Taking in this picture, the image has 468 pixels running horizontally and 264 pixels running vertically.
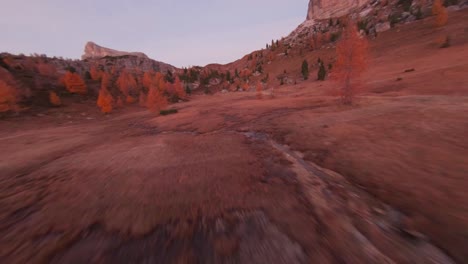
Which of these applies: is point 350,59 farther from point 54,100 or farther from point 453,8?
point 453,8

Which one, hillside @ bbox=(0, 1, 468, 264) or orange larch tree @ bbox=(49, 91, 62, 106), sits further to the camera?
orange larch tree @ bbox=(49, 91, 62, 106)

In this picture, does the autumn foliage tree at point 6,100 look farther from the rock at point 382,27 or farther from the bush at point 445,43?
the rock at point 382,27

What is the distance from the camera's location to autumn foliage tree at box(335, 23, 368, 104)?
2478 cm

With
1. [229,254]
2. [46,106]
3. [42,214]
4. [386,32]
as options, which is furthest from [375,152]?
[386,32]

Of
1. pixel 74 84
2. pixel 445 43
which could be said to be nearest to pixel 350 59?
pixel 445 43

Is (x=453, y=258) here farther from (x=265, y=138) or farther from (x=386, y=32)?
(x=386, y=32)

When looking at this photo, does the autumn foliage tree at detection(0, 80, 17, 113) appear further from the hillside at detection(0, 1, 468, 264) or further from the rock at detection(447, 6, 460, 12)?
the rock at detection(447, 6, 460, 12)

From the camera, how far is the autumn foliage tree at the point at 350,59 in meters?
24.8

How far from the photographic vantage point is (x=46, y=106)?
65688mm

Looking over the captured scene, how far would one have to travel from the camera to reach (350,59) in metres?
25.3

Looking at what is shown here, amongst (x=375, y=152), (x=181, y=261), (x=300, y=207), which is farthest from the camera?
(x=375, y=152)

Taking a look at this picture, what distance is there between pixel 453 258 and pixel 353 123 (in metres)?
13.3

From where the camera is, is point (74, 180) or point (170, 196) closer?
point (170, 196)

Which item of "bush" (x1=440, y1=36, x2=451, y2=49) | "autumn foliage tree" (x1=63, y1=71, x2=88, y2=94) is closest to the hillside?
"bush" (x1=440, y1=36, x2=451, y2=49)
